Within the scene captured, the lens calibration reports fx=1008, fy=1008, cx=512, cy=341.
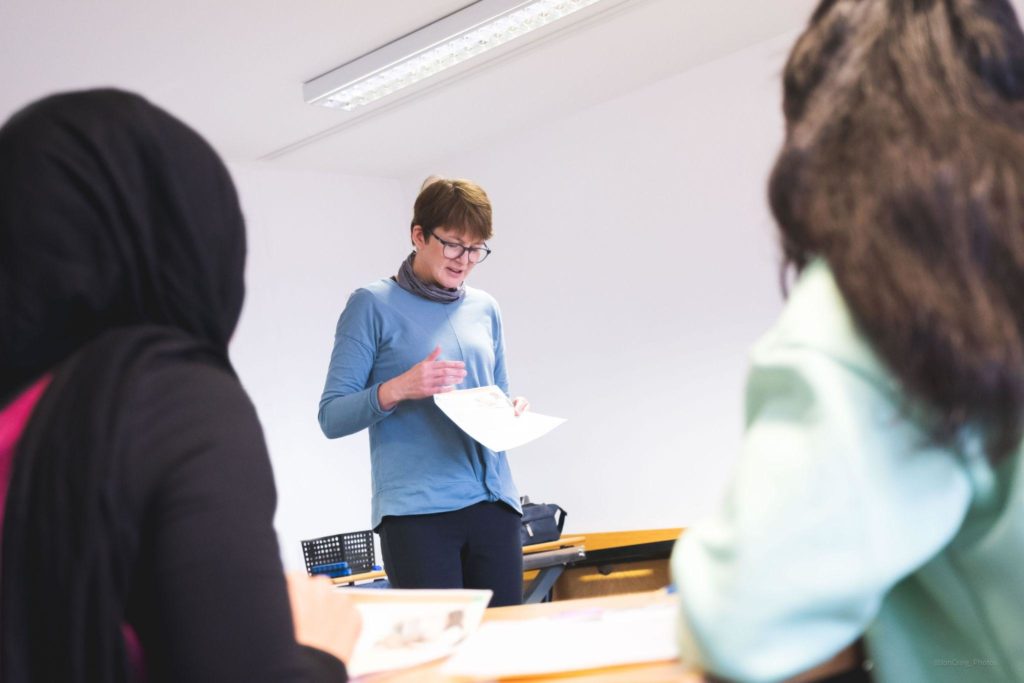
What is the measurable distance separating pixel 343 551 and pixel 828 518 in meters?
4.00

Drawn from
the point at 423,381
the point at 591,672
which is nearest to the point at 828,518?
the point at 591,672

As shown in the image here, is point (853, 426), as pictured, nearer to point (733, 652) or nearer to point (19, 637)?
point (733, 652)

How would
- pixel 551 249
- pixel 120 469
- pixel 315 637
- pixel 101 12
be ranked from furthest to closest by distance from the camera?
pixel 551 249 → pixel 101 12 → pixel 315 637 → pixel 120 469

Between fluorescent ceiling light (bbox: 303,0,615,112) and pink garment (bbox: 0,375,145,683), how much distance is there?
327 cm

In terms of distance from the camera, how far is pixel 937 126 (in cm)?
74

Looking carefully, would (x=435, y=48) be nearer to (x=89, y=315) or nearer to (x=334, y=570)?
(x=334, y=570)

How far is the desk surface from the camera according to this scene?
958mm

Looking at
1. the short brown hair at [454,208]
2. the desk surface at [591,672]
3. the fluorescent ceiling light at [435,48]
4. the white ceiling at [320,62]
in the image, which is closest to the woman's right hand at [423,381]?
the short brown hair at [454,208]

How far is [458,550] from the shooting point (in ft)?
7.93

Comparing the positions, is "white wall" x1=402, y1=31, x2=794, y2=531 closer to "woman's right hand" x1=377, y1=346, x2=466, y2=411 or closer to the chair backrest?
the chair backrest

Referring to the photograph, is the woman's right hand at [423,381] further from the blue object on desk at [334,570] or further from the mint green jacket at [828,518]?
the blue object on desk at [334,570]

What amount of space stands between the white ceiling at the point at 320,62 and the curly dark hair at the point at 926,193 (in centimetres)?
313

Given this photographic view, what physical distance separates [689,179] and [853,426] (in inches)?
176

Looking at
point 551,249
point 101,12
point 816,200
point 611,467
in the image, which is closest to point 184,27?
point 101,12
